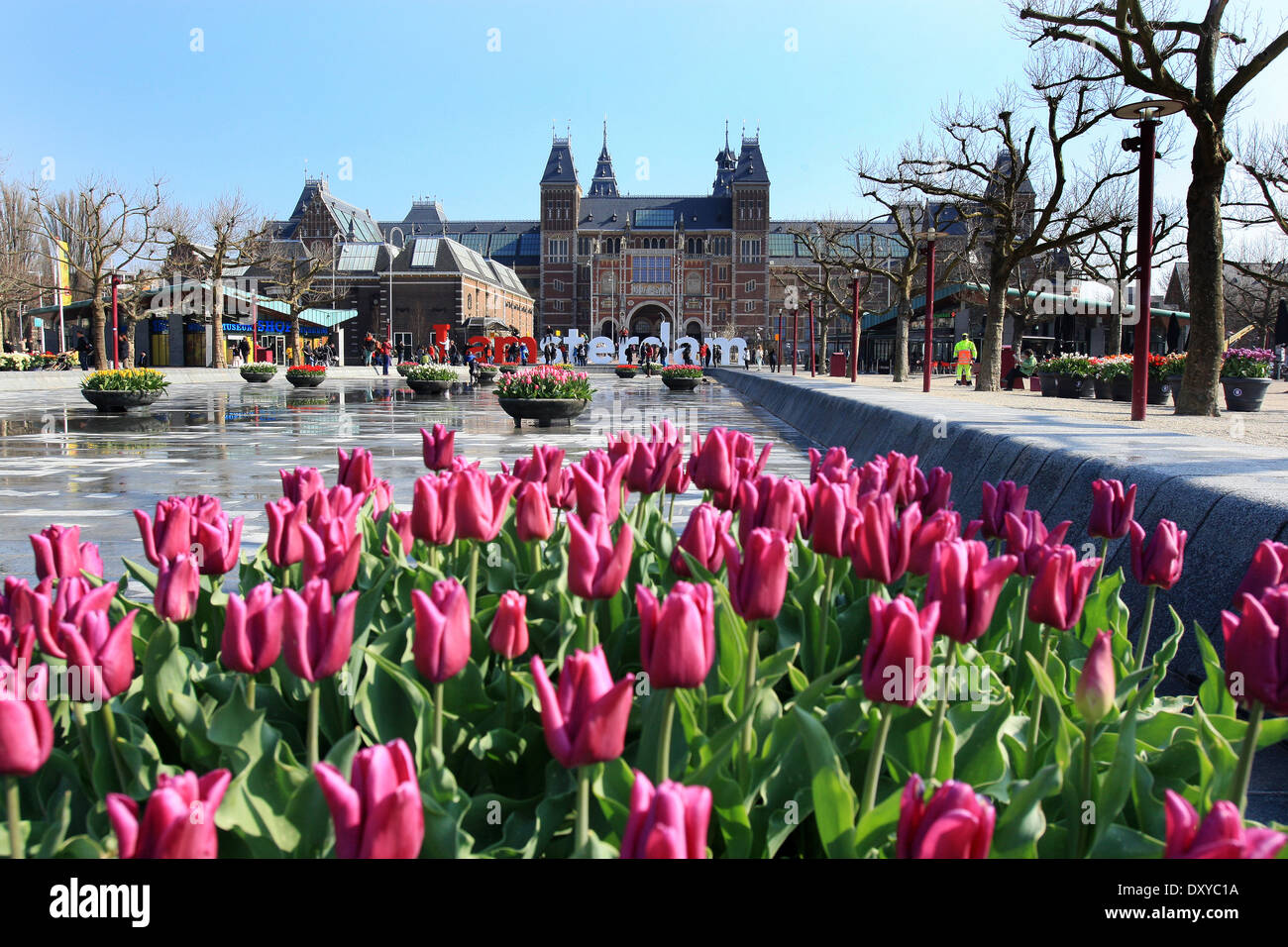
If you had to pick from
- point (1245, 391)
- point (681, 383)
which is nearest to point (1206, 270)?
point (1245, 391)

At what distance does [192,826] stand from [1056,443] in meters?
5.13

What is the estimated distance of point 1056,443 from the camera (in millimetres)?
5395

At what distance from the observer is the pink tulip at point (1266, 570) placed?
1676 millimetres

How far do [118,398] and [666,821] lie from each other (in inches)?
789

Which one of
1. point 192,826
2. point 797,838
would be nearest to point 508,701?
point 797,838

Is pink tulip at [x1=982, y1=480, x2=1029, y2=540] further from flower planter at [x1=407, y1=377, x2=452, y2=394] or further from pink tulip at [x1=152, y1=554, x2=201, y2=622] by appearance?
flower planter at [x1=407, y1=377, x2=452, y2=394]

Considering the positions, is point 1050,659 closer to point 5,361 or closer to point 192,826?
point 192,826

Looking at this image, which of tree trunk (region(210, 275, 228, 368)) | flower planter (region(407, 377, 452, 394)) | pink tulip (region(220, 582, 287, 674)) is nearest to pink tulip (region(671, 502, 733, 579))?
pink tulip (region(220, 582, 287, 674))

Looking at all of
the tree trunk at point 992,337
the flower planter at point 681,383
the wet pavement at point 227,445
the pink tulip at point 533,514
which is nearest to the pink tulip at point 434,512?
the pink tulip at point 533,514

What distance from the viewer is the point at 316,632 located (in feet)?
4.86

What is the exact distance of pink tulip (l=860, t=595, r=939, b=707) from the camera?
1.32 meters

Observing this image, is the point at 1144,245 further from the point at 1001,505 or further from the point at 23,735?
the point at 23,735

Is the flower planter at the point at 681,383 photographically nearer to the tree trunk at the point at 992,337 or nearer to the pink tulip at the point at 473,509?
the tree trunk at the point at 992,337
